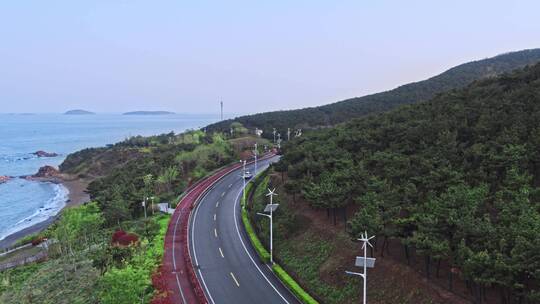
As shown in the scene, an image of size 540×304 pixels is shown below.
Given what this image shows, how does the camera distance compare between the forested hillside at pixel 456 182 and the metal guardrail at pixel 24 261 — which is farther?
the metal guardrail at pixel 24 261

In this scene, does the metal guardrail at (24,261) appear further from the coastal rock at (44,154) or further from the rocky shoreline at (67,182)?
the coastal rock at (44,154)

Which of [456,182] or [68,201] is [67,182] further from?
[456,182]

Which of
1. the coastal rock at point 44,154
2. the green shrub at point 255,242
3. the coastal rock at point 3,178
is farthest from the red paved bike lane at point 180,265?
the coastal rock at point 44,154

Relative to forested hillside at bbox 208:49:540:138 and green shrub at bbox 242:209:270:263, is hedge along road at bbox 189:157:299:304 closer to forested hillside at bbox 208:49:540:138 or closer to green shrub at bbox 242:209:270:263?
green shrub at bbox 242:209:270:263

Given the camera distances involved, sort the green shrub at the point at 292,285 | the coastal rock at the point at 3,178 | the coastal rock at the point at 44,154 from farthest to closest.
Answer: the coastal rock at the point at 44,154 → the coastal rock at the point at 3,178 → the green shrub at the point at 292,285

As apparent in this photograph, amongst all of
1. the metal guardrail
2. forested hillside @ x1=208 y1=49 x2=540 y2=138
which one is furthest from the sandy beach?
forested hillside @ x1=208 y1=49 x2=540 y2=138

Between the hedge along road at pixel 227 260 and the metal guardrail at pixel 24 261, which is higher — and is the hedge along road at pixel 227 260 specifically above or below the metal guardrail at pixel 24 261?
above

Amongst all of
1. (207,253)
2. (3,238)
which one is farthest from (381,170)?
(3,238)

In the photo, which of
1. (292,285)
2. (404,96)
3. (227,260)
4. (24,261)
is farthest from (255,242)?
(404,96)
